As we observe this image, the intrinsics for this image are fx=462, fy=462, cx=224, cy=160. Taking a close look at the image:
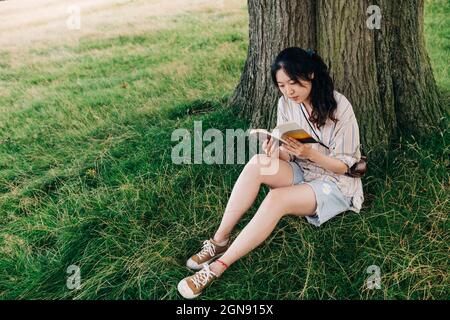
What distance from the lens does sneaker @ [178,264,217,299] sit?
9.05 ft

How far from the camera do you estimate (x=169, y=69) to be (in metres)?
6.45

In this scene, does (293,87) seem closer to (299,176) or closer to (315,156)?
(315,156)

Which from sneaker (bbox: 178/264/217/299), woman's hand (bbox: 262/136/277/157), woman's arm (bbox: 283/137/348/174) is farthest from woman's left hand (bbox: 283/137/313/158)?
sneaker (bbox: 178/264/217/299)

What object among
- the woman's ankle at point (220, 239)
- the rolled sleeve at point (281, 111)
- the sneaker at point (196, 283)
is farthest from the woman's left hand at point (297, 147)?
the sneaker at point (196, 283)

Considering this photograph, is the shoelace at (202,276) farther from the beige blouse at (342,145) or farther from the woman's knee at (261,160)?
the beige blouse at (342,145)

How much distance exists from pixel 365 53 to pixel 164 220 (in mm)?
1926

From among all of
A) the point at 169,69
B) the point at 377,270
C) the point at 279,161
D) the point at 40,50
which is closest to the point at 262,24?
the point at 279,161

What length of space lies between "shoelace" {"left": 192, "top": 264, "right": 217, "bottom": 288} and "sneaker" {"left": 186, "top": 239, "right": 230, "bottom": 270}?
13 cm

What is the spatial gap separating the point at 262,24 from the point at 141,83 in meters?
2.74

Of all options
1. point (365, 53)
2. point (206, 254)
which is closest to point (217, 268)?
point (206, 254)

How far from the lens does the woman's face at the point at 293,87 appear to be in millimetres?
2879

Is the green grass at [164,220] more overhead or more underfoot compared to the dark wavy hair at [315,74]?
more underfoot

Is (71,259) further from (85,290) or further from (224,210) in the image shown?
(224,210)
